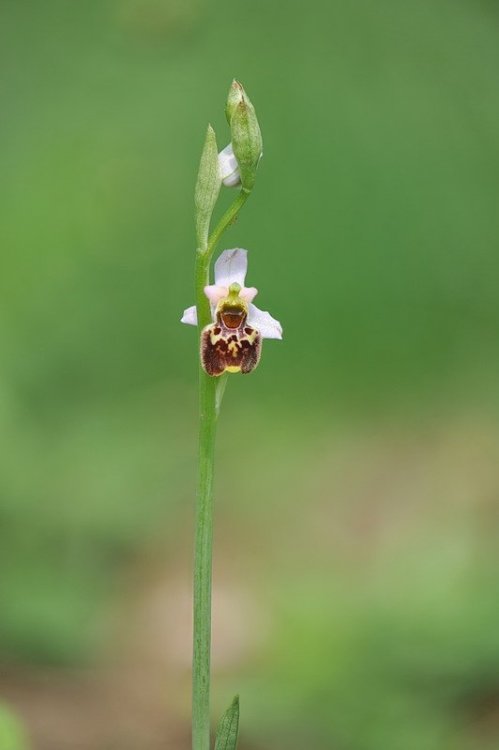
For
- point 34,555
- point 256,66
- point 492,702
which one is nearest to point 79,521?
point 34,555

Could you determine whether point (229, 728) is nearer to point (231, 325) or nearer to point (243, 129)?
point (231, 325)

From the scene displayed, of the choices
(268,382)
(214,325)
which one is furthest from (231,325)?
(268,382)

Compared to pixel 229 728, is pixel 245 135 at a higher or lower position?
higher

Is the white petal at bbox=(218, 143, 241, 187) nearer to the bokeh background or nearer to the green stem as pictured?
the green stem

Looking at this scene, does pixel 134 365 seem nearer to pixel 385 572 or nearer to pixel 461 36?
pixel 385 572

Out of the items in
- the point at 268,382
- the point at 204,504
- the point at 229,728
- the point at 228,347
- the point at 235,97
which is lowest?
the point at 229,728

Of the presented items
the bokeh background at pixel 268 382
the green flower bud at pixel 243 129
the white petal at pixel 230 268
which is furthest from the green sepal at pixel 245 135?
the bokeh background at pixel 268 382

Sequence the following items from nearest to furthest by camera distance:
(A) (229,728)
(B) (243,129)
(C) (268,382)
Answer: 1. (B) (243,129)
2. (A) (229,728)
3. (C) (268,382)
